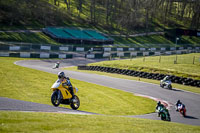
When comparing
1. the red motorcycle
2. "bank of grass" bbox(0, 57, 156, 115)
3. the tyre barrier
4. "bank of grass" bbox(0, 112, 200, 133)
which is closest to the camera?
"bank of grass" bbox(0, 112, 200, 133)

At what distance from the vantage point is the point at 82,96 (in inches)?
736

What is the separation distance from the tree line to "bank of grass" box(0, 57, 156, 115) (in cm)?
4532

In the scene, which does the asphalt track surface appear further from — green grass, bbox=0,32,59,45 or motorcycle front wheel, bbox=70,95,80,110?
green grass, bbox=0,32,59,45

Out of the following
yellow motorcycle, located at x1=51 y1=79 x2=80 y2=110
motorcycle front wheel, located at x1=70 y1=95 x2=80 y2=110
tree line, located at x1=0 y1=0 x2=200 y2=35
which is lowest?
motorcycle front wheel, located at x1=70 y1=95 x2=80 y2=110

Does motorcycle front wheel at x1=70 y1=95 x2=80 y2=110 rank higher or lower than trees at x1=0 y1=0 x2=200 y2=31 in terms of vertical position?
lower

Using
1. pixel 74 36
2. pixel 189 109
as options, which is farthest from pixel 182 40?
pixel 189 109

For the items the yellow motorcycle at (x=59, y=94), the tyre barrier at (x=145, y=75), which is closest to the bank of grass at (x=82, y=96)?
the yellow motorcycle at (x=59, y=94)

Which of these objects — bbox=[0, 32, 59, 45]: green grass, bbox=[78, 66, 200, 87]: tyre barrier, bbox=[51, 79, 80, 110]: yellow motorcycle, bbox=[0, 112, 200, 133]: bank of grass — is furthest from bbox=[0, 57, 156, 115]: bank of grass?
bbox=[0, 32, 59, 45]: green grass

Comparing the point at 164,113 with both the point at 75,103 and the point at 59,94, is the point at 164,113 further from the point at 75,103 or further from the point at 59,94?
the point at 59,94

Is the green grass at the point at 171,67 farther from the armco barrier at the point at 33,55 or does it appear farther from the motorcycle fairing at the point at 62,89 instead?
the motorcycle fairing at the point at 62,89

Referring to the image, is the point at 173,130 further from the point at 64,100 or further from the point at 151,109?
the point at 151,109

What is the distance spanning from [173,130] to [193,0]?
116341 millimetres

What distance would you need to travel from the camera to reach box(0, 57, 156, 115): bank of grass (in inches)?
632

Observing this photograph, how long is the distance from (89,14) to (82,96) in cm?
7215
